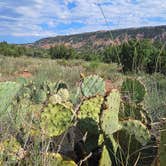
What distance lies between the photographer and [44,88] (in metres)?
5.72

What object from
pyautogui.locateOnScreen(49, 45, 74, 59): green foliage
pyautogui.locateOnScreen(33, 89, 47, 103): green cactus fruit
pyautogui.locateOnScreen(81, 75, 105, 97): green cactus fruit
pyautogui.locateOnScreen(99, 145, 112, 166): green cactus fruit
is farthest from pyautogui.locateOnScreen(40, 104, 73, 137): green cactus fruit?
pyautogui.locateOnScreen(49, 45, 74, 59): green foliage

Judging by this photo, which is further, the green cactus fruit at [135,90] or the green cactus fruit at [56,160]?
the green cactus fruit at [135,90]

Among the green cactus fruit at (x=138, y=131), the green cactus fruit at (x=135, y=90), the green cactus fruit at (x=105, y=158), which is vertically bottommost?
the green cactus fruit at (x=105, y=158)

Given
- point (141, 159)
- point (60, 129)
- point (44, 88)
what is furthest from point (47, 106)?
point (44, 88)

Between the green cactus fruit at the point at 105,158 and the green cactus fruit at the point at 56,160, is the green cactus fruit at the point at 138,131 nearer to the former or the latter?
the green cactus fruit at the point at 105,158

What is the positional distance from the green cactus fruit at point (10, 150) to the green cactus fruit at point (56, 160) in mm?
216

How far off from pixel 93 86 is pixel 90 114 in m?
0.97

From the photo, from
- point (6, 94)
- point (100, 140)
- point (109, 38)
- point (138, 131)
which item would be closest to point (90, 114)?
point (100, 140)

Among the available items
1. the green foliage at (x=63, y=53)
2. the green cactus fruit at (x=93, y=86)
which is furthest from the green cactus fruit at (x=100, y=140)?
the green foliage at (x=63, y=53)

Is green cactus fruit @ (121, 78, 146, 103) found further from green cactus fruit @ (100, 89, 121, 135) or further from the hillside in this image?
green cactus fruit @ (100, 89, 121, 135)

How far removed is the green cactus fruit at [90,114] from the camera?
3.47m

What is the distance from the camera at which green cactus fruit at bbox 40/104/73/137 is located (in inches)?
133

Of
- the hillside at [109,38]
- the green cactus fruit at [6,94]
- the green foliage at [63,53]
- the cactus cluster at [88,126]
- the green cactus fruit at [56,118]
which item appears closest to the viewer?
the cactus cluster at [88,126]

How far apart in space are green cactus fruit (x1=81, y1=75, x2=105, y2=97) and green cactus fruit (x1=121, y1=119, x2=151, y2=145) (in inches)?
49.0
